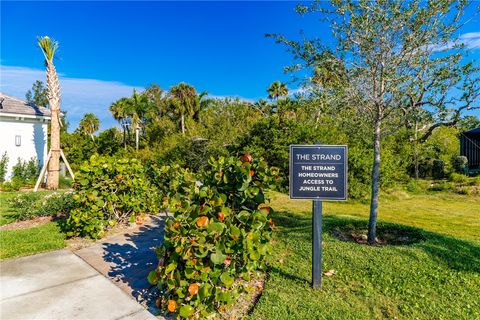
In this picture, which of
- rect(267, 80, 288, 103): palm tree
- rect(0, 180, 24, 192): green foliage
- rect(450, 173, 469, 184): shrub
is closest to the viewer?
rect(0, 180, 24, 192): green foliage

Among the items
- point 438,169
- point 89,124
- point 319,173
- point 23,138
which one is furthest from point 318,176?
point 89,124

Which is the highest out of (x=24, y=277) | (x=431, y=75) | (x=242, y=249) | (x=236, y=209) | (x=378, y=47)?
(x=378, y=47)

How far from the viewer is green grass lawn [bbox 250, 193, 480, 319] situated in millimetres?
3223

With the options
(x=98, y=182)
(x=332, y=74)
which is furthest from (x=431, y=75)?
(x=98, y=182)

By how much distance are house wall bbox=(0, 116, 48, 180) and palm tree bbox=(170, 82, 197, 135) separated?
1725 centimetres

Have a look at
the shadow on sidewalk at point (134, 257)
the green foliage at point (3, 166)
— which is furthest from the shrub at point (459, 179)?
the green foliage at point (3, 166)

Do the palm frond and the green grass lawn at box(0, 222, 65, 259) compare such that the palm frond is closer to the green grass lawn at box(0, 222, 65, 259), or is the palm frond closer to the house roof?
the house roof

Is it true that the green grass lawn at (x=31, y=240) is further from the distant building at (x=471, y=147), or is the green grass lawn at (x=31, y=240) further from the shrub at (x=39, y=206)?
the distant building at (x=471, y=147)

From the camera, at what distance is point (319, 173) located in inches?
150

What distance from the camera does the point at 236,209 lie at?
3.42 m

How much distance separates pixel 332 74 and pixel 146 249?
4346 millimetres

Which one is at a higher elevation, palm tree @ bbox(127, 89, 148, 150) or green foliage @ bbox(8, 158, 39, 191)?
palm tree @ bbox(127, 89, 148, 150)

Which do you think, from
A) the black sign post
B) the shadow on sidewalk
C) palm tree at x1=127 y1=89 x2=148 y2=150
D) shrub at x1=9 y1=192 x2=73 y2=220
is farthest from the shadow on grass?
palm tree at x1=127 y1=89 x2=148 y2=150

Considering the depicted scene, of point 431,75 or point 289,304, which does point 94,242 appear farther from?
point 431,75
